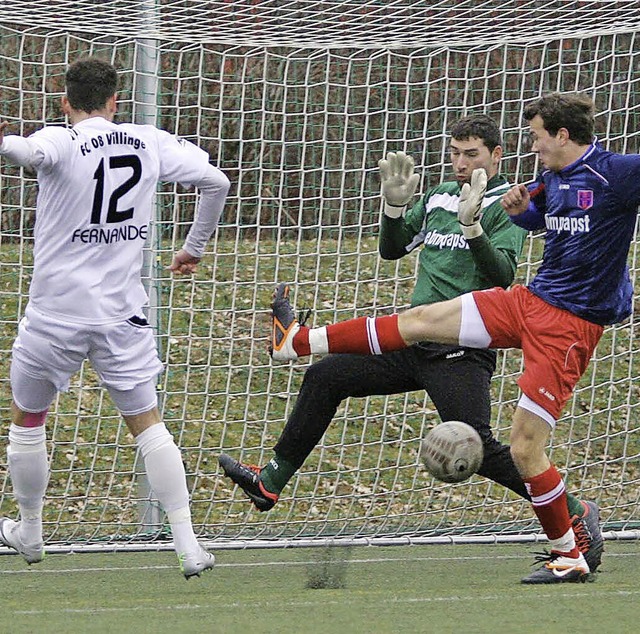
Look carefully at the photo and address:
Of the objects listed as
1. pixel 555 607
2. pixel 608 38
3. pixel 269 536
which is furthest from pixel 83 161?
pixel 608 38

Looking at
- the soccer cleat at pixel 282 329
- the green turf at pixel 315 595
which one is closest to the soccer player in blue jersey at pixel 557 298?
the green turf at pixel 315 595

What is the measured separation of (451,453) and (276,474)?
1.14 metres

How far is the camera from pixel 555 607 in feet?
16.1

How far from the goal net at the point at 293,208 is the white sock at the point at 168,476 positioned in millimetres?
1718

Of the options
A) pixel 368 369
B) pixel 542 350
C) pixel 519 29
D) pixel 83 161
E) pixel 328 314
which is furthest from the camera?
pixel 328 314

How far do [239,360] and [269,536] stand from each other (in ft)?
9.47

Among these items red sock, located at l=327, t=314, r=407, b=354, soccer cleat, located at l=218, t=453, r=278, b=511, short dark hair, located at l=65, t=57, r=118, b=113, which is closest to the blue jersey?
red sock, located at l=327, t=314, r=407, b=354

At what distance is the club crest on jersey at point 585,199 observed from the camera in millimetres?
5777

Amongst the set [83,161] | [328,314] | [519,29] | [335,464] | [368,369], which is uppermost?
[519,29]

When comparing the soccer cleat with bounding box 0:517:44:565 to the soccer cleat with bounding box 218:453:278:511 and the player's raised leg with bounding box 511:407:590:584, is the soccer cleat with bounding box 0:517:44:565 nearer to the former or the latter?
the soccer cleat with bounding box 218:453:278:511

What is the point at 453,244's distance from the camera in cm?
637

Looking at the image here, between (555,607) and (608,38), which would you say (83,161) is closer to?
(555,607)

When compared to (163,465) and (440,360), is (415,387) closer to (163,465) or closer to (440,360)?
(440,360)

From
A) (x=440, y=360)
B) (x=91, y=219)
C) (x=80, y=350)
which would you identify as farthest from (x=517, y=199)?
(x=80, y=350)
